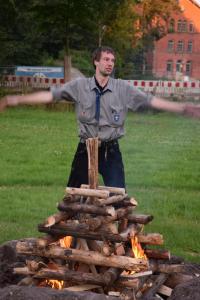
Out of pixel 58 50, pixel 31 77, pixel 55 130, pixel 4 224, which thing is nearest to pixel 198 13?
pixel 58 50

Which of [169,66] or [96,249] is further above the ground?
[96,249]

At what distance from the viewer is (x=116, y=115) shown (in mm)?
6215

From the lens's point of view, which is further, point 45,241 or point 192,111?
point 192,111

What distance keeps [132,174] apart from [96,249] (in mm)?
7055

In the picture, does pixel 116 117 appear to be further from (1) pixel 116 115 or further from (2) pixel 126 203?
(2) pixel 126 203

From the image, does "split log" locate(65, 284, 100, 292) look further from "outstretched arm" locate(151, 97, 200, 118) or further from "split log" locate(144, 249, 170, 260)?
"outstretched arm" locate(151, 97, 200, 118)

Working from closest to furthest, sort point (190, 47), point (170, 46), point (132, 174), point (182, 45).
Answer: point (132, 174)
point (190, 47)
point (182, 45)
point (170, 46)

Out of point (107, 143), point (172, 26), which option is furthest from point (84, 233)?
point (172, 26)

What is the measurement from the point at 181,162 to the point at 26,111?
1275cm

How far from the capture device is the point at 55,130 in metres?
19.2

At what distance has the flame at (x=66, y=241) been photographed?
552 cm

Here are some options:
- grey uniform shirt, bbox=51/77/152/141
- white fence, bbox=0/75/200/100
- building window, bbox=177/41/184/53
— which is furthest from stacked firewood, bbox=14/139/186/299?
building window, bbox=177/41/184/53

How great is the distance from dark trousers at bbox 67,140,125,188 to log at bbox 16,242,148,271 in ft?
4.12

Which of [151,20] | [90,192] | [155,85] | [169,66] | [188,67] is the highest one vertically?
[151,20]
